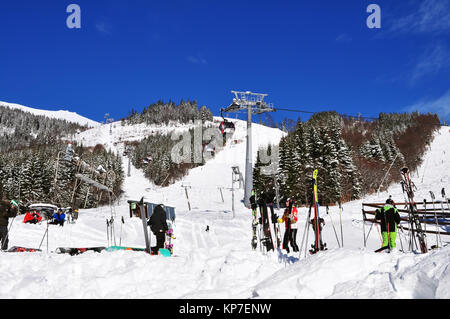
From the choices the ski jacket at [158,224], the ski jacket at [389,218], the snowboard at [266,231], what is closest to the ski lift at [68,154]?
the ski jacket at [158,224]

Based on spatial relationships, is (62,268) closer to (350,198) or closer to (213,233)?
(213,233)

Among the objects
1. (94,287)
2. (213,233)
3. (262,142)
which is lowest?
(213,233)

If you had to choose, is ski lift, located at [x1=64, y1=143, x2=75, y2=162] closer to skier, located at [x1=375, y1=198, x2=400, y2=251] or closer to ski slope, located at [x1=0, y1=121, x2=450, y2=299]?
ski slope, located at [x1=0, y1=121, x2=450, y2=299]

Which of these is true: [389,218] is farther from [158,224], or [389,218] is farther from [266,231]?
[158,224]

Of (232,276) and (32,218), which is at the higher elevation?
(232,276)

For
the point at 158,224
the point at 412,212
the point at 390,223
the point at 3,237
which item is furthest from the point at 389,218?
the point at 3,237

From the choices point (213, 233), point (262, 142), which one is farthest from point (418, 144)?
point (213, 233)

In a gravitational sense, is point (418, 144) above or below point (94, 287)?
above

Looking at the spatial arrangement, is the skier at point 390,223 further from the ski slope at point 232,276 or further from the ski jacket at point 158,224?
the ski jacket at point 158,224

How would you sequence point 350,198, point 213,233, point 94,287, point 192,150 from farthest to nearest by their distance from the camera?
1. point 192,150
2. point 350,198
3. point 213,233
4. point 94,287

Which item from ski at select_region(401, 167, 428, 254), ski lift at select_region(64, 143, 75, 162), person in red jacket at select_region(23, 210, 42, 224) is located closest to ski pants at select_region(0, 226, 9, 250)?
person in red jacket at select_region(23, 210, 42, 224)

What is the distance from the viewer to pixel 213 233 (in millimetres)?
19812
